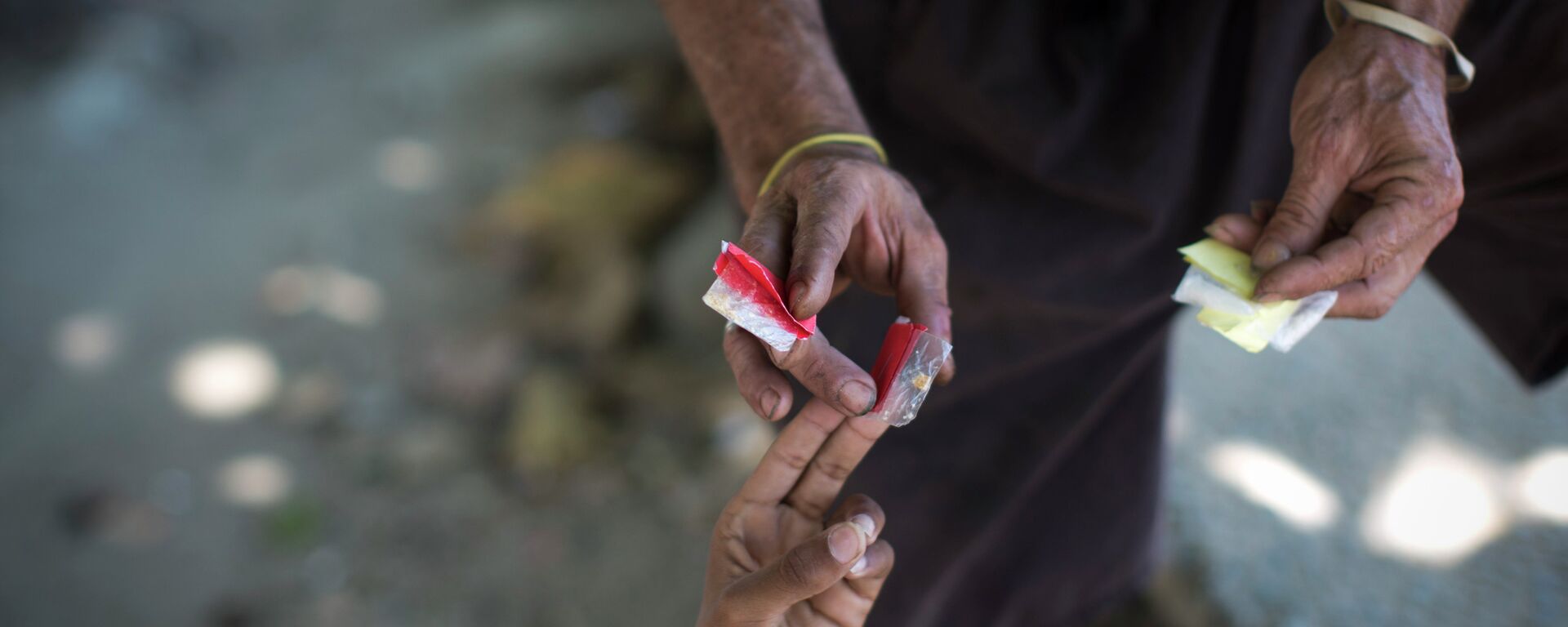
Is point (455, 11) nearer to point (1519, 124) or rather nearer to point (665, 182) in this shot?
point (665, 182)

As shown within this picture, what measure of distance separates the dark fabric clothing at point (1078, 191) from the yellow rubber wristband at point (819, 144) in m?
0.25

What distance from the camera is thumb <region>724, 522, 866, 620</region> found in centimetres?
92

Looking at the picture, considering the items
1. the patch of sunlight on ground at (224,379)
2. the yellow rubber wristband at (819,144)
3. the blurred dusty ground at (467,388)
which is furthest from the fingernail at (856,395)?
the patch of sunlight on ground at (224,379)

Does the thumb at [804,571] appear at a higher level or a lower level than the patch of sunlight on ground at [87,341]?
lower

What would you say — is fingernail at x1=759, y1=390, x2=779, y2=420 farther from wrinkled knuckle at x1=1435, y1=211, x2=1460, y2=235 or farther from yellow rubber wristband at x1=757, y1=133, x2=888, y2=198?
wrinkled knuckle at x1=1435, y1=211, x2=1460, y2=235

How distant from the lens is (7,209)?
Answer: 3883mm

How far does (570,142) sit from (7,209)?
231 centimetres

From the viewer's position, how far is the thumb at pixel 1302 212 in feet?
3.72

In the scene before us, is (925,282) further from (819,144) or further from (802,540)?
(802,540)

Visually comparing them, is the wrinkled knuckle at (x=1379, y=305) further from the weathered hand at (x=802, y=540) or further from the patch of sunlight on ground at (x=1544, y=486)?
the patch of sunlight on ground at (x=1544, y=486)

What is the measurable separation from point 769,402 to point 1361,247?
2.26 feet

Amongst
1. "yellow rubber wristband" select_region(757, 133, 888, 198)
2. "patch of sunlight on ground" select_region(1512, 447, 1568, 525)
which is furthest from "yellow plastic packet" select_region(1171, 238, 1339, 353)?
"patch of sunlight on ground" select_region(1512, 447, 1568, 525)

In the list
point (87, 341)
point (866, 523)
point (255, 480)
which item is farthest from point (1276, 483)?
point (87, 341)

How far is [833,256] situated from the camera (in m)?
0.97
